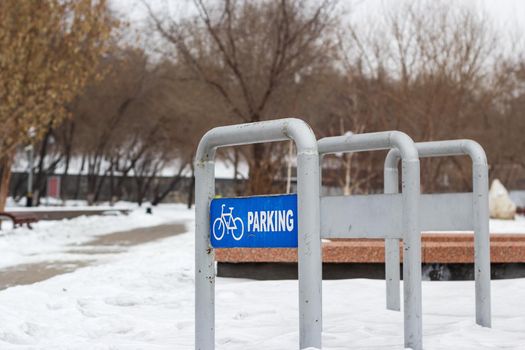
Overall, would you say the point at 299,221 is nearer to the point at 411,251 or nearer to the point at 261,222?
the point at 261,222

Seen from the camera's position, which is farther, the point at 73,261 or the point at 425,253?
the point at 73,261

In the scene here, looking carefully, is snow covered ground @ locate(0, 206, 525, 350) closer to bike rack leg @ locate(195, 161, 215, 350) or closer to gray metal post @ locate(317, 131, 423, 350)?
gray metal post @ locate(317, 131, 423, 350)

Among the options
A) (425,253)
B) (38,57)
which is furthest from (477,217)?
(38,57)

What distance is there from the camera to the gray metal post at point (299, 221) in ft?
12.3

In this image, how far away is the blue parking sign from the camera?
3828mm

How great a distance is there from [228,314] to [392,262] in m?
1.34

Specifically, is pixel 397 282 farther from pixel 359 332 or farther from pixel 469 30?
pixel 469 30

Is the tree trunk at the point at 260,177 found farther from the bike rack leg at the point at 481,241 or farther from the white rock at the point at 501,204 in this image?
the bike rack leg at the point at 481,241

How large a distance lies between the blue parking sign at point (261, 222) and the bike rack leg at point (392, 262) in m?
2.09

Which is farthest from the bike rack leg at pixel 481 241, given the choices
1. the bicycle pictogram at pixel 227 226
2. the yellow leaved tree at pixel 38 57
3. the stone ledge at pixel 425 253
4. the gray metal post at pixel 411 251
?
the yellow leaved tree at pixel 38 57

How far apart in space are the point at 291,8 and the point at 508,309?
61.2 feet

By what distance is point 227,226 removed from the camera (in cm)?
398

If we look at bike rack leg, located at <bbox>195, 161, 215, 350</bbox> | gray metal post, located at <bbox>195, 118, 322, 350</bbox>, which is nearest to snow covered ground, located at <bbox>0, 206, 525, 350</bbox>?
bike rack leg, located at <bbox>195, 161, 215, 350</bbox>

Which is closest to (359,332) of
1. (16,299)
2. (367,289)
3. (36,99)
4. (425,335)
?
(425,335)
